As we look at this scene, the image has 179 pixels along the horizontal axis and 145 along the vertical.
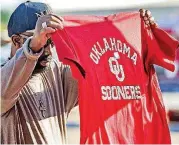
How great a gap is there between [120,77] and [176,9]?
4.78 meters

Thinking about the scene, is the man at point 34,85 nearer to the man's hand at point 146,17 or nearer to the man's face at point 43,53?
the man's face at point 43,53

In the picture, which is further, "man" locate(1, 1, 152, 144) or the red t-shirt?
the red t-shirt

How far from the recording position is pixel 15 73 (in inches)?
113

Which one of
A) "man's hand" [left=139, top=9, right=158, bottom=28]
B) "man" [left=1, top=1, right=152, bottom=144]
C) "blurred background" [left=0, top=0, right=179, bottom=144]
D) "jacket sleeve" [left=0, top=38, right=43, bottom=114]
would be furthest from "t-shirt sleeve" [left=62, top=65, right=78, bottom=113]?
"blurred background" [left=0, top=0, right=179, bottom=144]

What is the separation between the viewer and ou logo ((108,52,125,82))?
10.9 feet

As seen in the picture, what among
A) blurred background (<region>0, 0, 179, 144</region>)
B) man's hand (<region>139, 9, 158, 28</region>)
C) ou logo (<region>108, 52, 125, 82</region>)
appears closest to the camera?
ou logo (<region>108, 52, 125, 82</region>)

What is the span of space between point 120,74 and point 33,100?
1.72ft

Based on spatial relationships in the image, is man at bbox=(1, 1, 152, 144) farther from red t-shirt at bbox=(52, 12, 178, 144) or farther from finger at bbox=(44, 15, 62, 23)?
red t-shirt at bbox=(52, 12, 178, 144)

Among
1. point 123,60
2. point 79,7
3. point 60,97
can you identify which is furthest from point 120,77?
point 79,7

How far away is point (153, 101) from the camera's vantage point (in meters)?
3.37

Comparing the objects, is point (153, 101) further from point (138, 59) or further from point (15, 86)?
point (15, 86)

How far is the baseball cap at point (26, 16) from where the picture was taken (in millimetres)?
3170

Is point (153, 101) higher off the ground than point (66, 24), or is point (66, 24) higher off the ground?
point (66, 24)

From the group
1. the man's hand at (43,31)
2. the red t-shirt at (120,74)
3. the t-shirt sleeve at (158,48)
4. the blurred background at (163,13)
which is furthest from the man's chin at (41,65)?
the blurred background at (163,13)
